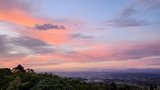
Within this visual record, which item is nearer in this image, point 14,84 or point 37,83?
point 37,83

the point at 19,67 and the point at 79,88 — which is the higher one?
the point at 19,67

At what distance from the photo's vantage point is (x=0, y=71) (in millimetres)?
26781

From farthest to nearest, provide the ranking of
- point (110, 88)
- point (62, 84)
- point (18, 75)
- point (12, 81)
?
point (110, 88), point (18, 75), point (12, 81), point (62, 84)

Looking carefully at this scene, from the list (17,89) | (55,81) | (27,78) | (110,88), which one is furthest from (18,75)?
(110,88)

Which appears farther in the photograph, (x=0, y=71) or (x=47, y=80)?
(x=0, y=71)

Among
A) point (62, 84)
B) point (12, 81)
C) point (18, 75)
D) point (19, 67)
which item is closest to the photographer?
point (62, 84)

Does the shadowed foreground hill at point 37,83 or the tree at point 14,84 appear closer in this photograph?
the shadowed foreground hill at point 37,83

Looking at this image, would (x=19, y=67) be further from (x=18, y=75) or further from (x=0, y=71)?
(x=18, y=75)

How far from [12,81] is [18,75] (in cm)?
208

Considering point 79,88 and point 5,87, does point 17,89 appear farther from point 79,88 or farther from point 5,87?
point 79,88

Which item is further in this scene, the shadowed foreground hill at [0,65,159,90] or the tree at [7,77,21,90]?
the tree at [7,77,21,90]

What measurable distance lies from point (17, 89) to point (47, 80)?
2329mm

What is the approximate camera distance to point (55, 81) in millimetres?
20391

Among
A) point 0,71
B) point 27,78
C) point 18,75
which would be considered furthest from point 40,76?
point 0,71
